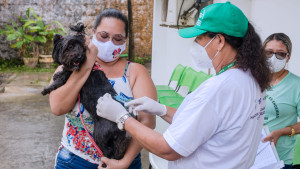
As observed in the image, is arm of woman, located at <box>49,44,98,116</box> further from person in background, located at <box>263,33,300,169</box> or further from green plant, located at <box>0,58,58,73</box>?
green plant, located at <box>0,58,58,73</box>

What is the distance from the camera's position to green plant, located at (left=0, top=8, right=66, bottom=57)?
10.7m

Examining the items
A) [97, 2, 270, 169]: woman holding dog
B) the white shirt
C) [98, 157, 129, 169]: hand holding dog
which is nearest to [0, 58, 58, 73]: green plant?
[98, 157, 129, 169]: hand holding dog

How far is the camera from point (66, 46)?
5.60 feet

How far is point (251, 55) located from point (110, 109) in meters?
0.73

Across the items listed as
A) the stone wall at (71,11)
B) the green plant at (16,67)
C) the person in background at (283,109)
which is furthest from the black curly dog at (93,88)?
the stone wall at (71,11)

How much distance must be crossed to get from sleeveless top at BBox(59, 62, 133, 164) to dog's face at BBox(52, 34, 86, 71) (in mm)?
245

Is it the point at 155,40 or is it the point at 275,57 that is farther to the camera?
the point at 155,40

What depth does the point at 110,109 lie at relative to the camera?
1.56 m

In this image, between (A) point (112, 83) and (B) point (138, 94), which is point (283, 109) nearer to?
(B) point (138, 94)

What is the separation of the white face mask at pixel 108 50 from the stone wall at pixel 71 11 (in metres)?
9.54

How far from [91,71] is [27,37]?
9.79 m

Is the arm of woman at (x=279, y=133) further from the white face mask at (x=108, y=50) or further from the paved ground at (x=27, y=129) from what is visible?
the paved ground at (x=27, y=129)

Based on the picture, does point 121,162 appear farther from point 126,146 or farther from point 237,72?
point 237,72

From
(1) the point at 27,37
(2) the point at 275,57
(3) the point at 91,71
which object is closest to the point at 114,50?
(3) the point at 91,71
